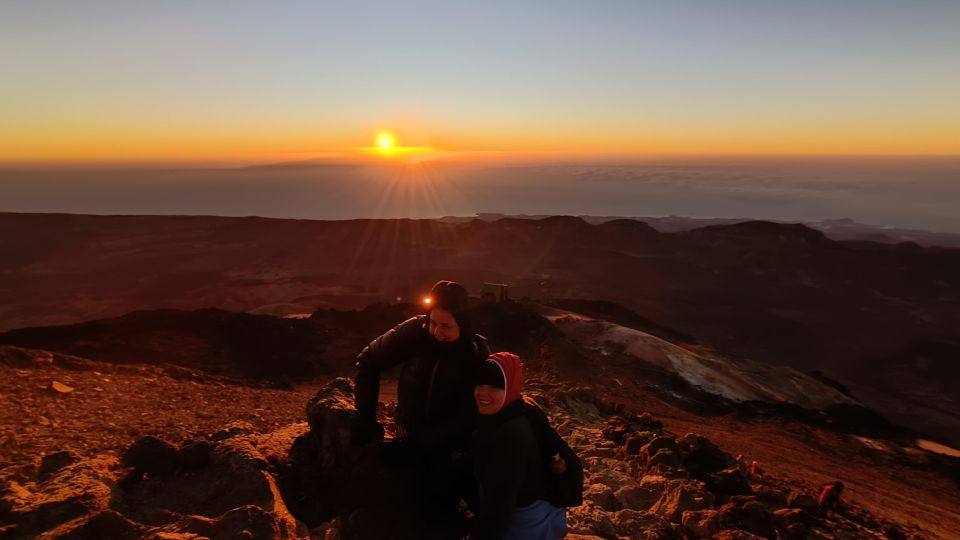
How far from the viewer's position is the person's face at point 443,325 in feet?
9.04

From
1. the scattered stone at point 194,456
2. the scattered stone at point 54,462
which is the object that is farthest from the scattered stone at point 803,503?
the scattered stone at point 54,462

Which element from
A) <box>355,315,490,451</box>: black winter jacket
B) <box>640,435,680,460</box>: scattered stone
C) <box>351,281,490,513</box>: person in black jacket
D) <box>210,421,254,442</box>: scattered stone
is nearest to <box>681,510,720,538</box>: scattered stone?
<box>640,435,680,460</box>: scattered stone

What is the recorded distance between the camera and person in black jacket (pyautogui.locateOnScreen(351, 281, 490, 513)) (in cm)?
262

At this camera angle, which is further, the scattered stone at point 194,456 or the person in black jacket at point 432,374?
the scattered stone at point 194,456

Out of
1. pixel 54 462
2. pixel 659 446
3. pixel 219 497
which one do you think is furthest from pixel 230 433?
pixel 659 446

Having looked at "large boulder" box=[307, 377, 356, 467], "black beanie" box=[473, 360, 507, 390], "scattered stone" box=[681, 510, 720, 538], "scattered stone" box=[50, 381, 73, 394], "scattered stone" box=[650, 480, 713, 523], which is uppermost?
"black beanie" box=[473, 360, 507, 390]

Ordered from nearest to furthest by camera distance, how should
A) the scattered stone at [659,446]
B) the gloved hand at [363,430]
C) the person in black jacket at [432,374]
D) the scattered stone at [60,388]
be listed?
1. the person in black jacket at [432,374]
2. the gloved hand at [363,430]
3. the scattered stone at [659,446]
4. the scattered stone at [60,388]

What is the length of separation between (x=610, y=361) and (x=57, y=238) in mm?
58355

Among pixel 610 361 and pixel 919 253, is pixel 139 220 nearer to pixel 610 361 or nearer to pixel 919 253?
pixel 610 361

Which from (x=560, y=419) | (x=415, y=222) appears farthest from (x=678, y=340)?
(x=415, y=222)

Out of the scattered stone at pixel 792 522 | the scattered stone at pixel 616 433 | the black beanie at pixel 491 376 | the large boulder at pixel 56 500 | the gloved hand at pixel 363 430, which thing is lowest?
the scattered stone at pixel 616 433

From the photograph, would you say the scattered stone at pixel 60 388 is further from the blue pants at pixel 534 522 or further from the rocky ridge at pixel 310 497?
the blue pants at pixel 534 522

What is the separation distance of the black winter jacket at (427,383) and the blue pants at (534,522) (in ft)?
1.72

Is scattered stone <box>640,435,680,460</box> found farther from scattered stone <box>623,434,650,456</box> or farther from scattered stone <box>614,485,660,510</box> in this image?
scattered stone <box>614,485,660,510</box>
